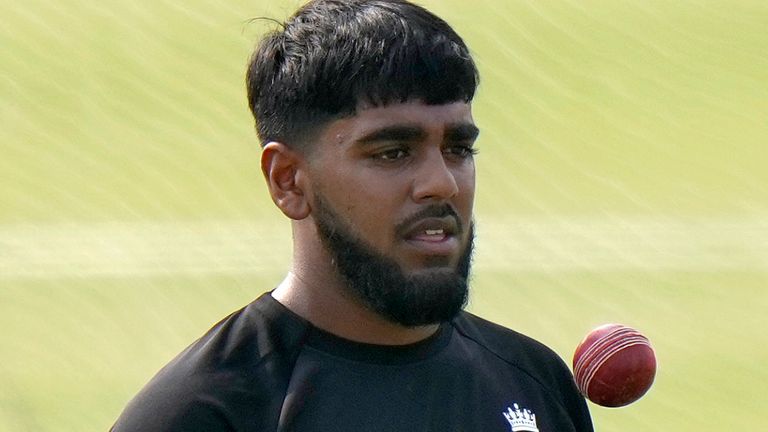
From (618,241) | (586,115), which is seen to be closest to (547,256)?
(618,241)

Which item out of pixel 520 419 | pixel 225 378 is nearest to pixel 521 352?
pixel 520 419

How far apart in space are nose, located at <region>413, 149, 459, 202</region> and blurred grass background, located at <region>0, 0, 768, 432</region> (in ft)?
12.4

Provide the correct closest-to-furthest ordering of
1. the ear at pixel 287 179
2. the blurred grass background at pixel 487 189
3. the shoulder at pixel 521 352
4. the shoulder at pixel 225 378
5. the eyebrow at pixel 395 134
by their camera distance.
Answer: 1. the shoulder at pixel 225 378
2. the eyebrow at pixel 395 134
3. the ear at pixel 287 179
4. the shoulder at pixel 521 352
5. the blurred grass background at pixel 487 189

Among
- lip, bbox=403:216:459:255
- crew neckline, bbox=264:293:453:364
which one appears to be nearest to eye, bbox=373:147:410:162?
lip, bbox=403:216:459:255

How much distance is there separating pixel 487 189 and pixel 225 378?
522 cm

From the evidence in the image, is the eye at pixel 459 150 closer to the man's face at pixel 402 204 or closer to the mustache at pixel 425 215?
the man's face at pixel 402 204

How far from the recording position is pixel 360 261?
91.9 inches

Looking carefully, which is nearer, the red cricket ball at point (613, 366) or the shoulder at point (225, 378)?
the shoulder at point (225, 378)

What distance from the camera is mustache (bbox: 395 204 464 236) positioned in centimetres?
228

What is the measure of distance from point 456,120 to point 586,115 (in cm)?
561

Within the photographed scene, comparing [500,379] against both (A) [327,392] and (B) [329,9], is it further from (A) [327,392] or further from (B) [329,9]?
(B) [329,9]

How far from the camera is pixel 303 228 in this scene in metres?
2.44

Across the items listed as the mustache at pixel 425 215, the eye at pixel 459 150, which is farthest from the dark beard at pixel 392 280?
the eye at pixel 459 150

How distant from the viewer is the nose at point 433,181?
2275 mm
